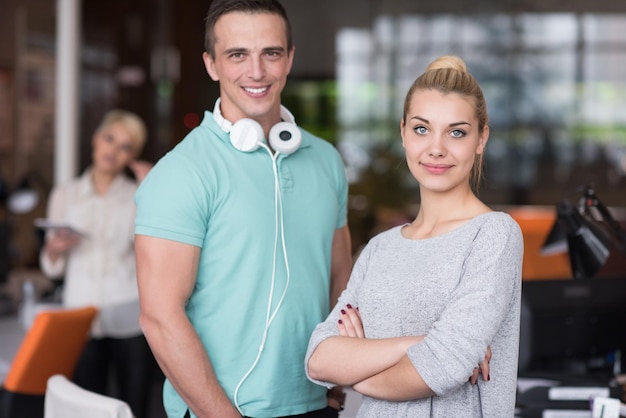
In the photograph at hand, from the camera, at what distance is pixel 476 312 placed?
1.76 m

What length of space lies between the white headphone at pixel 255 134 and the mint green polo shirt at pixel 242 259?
0.03 meters

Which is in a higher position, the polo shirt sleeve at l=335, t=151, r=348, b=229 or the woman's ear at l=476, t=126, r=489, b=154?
the woman's ear at l=476, t=126, r=489, b=154

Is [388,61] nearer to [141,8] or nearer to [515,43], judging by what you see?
[515,43]

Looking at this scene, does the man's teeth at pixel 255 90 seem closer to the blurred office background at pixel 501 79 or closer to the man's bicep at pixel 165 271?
the man's bicep at pixel 165 271

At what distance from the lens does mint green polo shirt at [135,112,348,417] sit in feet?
6.88

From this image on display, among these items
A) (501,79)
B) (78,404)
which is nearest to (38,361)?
(78,404)

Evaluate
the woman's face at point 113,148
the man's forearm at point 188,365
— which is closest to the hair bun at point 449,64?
the man's forearm at point 188,365

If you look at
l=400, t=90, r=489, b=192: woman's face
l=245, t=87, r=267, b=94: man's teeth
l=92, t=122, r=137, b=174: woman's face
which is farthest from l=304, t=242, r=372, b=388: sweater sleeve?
l=92, t=122, r=137, b=174: woman's face

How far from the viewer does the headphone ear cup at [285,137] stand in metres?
2.23

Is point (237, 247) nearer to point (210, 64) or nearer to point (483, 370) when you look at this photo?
point (210, 64)

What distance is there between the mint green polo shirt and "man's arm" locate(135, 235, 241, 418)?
4 centimetres

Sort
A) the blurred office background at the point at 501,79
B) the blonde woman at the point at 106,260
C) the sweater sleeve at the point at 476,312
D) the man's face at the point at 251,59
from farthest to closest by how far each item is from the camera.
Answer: the blurred office background at the point at 501,79 < the blonde woman at the point at 106,260 < the man's face at the point at 251,59 < the sweater sleeve at the point at 476,312

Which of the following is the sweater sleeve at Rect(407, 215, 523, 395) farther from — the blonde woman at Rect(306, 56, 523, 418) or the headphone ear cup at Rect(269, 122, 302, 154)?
the headphone ear cup at Rect(269, 122, 302, 154)

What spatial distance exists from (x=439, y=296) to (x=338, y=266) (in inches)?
27.3
